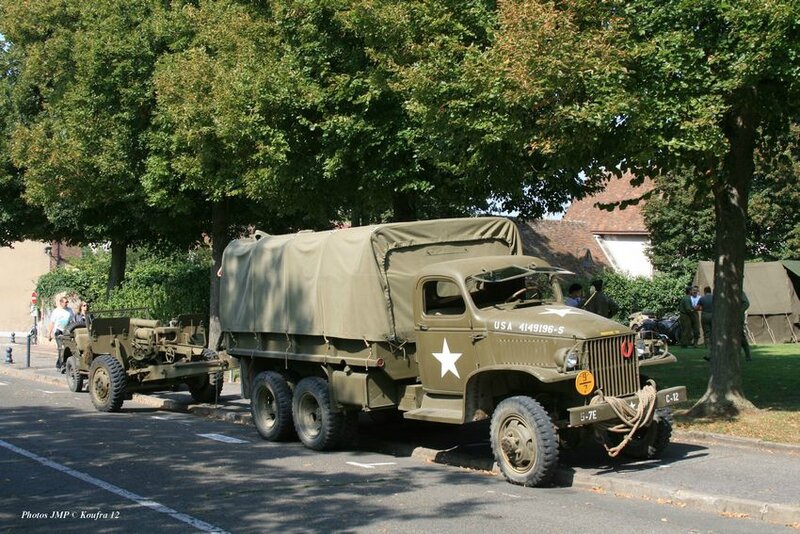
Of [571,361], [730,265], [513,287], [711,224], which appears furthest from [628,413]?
[711,224]

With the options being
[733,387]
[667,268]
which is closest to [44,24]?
[733,387]

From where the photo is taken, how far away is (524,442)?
9062mm

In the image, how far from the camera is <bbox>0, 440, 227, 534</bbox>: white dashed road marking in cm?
763

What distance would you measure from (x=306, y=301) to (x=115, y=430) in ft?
13.0

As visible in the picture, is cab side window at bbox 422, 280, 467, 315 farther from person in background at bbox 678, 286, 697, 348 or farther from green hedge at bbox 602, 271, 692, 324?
green hedge at bbox 602, 271, 692, 324

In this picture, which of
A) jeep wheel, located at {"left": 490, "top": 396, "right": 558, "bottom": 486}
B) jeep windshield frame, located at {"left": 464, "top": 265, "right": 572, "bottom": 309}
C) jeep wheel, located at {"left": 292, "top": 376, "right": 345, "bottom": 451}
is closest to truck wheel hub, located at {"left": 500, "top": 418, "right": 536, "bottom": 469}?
jeep wheel, located at {"left": 490, "top": 396, "right": 558, "bottom": 486}

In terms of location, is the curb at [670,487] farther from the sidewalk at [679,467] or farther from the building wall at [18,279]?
the building wall at [18,279]

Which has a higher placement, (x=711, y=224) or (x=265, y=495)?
(x=711, y=224)

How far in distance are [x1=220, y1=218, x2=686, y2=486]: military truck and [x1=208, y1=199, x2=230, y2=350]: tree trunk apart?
9827 millimetres

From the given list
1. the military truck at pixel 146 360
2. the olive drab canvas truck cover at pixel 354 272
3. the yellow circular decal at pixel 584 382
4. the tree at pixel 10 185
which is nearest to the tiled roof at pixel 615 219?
the tree at pixel 10 185

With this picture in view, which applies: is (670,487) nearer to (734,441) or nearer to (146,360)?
(734,441)

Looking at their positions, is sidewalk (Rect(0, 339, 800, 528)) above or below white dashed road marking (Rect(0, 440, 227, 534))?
above

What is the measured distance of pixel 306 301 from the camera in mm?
11836

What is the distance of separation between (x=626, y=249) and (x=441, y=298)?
45238 mm
